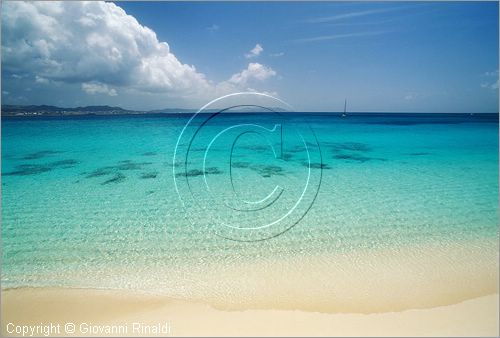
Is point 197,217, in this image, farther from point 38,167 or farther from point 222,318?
point 38,167

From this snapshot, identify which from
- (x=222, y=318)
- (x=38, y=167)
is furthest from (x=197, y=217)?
(x=38, y=167)

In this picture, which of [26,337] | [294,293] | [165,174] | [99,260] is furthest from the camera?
[165,174]

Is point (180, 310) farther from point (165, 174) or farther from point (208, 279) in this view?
point (165, 174)

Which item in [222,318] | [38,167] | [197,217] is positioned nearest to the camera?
[222,318]

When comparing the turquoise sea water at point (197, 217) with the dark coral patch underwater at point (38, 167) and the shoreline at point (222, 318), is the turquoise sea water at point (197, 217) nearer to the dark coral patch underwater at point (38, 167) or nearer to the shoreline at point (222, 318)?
the dark coral patch underwater at point (38, 167)

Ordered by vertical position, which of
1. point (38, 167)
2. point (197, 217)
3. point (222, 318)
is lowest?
point (222, 318)

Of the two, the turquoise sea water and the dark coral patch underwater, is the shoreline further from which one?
the dark coral patch underwater

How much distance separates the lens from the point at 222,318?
406 centimetres

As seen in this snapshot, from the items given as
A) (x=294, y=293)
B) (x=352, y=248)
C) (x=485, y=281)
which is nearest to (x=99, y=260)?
(x=294, y=293)

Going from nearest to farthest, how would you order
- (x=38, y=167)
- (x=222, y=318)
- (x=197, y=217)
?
(x=222, y=318) < (x=197, y=217) < (x=38, y=167)

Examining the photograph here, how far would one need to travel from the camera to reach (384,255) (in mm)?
5699

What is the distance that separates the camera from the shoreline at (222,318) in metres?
3.77

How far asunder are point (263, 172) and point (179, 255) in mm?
7662

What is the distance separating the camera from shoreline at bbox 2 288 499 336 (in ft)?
12.4
